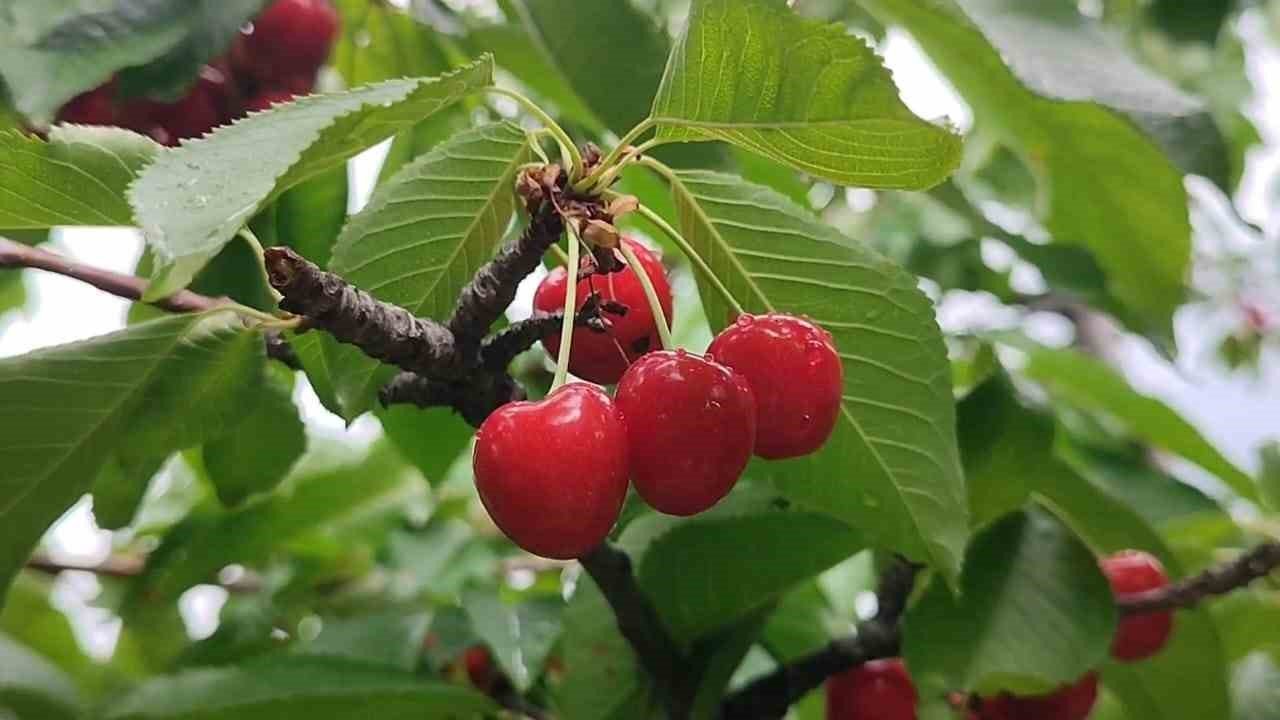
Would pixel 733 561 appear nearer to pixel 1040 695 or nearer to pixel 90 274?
pixel 1040 695

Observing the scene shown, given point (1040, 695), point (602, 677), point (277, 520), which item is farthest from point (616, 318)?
point (277, 520)

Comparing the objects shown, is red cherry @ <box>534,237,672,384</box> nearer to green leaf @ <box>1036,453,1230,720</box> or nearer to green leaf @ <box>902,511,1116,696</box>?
green leaf @ <box>902,511,1116,696</box>

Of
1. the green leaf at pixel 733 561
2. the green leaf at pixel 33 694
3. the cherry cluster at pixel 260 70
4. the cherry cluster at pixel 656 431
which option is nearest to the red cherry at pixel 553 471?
the cherry cluster at pixel 656 431

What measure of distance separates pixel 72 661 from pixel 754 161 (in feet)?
3.16

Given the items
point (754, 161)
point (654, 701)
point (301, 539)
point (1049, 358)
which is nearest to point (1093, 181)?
point (754, 161)

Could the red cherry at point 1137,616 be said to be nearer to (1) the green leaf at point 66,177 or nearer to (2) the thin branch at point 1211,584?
(2) the thin branch at point 1211,584

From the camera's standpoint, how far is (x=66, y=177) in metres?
0.50

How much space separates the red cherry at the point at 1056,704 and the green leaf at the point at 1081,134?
27 centimetres

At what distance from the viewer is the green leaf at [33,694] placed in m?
0.91

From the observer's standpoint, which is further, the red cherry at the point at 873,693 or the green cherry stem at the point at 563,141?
the red cherry at the point at 873,693

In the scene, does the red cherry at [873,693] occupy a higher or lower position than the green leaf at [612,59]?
lower

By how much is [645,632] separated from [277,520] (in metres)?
0.52

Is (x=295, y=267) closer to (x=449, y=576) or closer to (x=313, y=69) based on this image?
(x=313, y=69)

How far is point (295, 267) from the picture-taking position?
40cm
